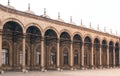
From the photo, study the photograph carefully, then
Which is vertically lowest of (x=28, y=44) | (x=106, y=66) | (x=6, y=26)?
(x=106, y=66)

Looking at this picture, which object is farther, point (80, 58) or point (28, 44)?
point (80, 58)

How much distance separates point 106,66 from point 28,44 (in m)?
19.0

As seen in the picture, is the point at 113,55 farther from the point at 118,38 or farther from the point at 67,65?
the point at 67,65

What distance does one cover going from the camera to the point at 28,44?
32438 millimetres

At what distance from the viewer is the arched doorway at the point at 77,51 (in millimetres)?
38625

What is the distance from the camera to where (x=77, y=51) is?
4088cm

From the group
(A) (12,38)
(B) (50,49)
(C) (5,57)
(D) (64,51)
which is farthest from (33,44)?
(D) (64,51)

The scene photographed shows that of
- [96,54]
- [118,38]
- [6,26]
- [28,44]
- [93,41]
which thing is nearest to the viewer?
[6,26]

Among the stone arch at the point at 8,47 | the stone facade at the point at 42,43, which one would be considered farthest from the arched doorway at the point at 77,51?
the stone arch at the point at 8,47

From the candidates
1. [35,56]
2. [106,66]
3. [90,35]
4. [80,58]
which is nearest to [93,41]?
[90,35]

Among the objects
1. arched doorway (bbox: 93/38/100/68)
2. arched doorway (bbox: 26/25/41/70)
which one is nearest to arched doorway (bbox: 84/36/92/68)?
arched doorway (bbox: 93/38/100/68)

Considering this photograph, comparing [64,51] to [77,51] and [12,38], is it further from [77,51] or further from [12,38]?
[12,38]

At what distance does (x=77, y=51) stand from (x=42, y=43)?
39.2 feet

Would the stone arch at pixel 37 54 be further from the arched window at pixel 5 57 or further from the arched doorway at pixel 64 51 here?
the arched window at pixel 5 57
